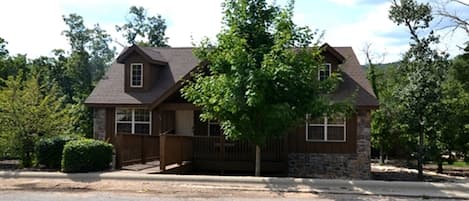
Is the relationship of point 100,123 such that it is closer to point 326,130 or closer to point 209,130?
point 209,130

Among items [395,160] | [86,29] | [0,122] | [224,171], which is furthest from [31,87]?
[86,29]

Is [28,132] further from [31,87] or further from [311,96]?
[311,96]

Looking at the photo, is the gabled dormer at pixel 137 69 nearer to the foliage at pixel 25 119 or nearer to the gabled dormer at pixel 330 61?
the foliage at pixel 25 119

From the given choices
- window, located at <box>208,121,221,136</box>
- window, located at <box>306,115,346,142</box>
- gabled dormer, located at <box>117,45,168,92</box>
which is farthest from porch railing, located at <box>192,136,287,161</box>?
gabled dormer, located at <box>117,45,168,92</box>

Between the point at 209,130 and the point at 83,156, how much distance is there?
851 cm

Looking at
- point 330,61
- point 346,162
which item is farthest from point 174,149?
point 330,61

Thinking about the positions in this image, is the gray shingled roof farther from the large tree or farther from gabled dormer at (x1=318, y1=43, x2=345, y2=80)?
the large tree

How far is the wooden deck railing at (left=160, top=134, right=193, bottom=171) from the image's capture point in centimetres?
1772

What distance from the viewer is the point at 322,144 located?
22.2 m

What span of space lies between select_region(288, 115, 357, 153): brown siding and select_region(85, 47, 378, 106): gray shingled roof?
1.20 metres

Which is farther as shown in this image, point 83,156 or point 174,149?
point 174,149

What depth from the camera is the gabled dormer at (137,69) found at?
24500mm

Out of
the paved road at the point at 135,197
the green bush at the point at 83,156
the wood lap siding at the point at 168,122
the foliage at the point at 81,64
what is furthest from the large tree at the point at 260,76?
the foliage at the point at 81,64

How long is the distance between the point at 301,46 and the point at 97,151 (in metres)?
7.01
